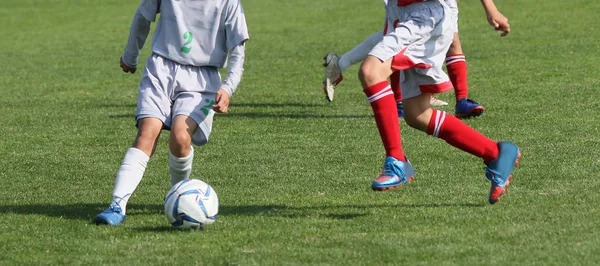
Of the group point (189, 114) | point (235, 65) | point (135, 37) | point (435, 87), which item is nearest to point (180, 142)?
point (189, 114)

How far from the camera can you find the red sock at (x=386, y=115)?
6082 millimetres

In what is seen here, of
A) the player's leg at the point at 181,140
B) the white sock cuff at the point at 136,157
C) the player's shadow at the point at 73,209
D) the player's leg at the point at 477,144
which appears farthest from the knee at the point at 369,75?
the player's shadow at the point at 73,209

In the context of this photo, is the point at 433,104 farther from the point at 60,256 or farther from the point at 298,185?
the point at 60,256

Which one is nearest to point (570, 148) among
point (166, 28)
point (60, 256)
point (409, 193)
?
point (409, 193)

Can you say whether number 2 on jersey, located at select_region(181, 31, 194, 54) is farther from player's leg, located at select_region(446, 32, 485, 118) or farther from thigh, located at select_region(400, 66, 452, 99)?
player's leg, located at select_region(446, 32, 485, 118)

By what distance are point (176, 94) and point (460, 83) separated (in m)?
4.23

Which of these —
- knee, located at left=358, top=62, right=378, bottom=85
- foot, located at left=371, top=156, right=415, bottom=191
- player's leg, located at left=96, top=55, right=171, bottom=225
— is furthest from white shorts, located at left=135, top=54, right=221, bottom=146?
foot, located at left=371, top=156, right=415, bottom=191

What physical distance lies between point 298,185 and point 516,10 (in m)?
16.3

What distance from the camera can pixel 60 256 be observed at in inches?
213

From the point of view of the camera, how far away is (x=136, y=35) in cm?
657

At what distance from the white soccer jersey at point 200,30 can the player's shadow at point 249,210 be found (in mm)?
907

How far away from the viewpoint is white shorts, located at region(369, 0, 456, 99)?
6094mm

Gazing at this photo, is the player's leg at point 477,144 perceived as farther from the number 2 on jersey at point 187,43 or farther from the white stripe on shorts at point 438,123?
the number 2 on jersey at point 187,43

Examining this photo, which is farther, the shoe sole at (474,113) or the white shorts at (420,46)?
the shoe sole at (474,113)
